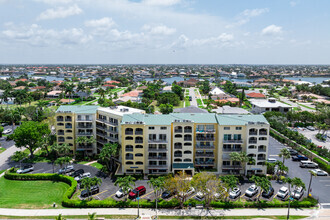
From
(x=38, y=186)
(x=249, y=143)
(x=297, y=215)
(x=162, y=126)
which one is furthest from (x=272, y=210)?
(x=38, y=186)

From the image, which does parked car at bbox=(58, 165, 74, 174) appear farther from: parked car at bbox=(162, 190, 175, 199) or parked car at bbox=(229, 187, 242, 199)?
parked car at bbox=(229, 187, 242, 199)

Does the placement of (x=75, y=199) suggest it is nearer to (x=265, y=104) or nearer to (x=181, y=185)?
(x=181, y=185)

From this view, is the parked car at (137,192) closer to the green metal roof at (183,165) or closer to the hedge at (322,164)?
the green metal roof at (183,165)

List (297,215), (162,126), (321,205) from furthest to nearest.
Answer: (162,126)
(321,205)
(297,215)

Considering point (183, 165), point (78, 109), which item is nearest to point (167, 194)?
point (183, 165)

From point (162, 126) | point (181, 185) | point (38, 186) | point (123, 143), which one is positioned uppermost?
point (162, 126)

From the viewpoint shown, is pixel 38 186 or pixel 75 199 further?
pixel 38 186

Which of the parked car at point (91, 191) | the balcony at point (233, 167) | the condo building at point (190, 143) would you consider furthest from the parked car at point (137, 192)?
the balcony at point (233, 167)
